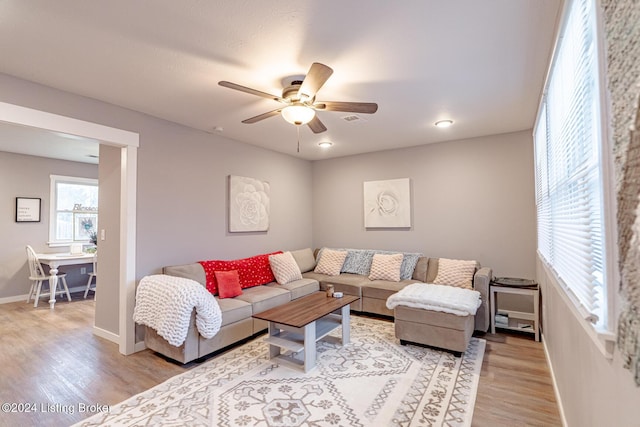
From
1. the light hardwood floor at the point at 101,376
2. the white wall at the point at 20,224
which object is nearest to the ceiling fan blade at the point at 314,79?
the light hardwood floor at the point at 101,376

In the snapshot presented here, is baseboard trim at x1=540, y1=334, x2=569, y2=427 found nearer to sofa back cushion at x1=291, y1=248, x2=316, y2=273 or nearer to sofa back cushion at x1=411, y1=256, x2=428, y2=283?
sofa back cushion at x1=411, y1=256, x2=428, y2=283

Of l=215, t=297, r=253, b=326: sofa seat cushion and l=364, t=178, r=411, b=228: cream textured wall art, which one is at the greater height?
l=364, t=178, r=411, b=228: cream textured wall art

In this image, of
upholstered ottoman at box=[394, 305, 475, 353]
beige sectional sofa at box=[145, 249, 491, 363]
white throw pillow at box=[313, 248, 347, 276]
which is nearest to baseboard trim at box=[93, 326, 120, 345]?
beige sectional sofa at box=[145, 249, 491, 363]

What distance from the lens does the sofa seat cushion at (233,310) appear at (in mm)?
3184

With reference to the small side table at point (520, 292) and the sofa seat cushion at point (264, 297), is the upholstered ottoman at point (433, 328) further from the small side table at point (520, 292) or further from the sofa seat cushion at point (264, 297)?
the sofa seat cushion at point (264, 297)

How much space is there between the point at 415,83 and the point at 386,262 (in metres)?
2.69

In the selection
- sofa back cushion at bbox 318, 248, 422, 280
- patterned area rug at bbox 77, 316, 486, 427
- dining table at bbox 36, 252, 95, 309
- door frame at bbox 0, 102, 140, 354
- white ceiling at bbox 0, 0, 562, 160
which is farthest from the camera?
dining table at bbox 36, 252, 95, 309

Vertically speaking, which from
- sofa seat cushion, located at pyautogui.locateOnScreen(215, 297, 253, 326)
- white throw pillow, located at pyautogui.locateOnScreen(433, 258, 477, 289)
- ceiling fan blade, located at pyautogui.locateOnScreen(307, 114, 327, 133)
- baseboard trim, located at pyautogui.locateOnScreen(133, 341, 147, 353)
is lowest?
baseboard trim, located at pyautogui.locateOnScreen(133, 341, 147, 353)

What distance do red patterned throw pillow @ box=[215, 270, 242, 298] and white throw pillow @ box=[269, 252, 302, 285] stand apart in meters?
0.70

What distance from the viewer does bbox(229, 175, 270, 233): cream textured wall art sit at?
4438 mm

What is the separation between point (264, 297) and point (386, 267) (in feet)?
6.14

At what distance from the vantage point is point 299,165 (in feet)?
19.0

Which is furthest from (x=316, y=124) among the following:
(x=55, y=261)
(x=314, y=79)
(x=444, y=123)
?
(x=55, y=261)

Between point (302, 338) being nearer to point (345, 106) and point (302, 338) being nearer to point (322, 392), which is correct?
point (322, 392)
